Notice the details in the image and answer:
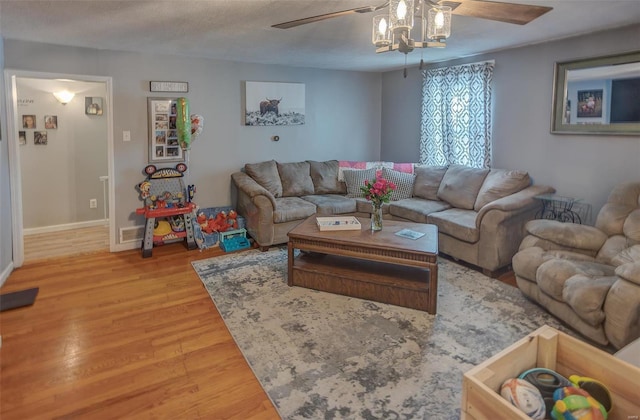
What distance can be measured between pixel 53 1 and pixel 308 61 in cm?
295

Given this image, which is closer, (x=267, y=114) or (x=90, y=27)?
(x=90, y=27)

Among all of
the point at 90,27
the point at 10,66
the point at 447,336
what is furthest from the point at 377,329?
the point at 10,66

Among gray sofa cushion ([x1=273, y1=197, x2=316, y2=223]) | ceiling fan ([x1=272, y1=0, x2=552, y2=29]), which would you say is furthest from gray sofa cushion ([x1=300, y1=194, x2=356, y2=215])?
ceiling fan ([x1=272, y1=0, x2=552, y2=29])

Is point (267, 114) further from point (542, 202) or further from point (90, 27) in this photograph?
point (542, 202)

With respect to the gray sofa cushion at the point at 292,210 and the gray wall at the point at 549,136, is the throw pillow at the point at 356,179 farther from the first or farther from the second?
the gray wall at the point at 549,136

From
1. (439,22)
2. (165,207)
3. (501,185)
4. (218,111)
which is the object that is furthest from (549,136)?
(165,207)

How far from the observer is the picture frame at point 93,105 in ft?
17.9

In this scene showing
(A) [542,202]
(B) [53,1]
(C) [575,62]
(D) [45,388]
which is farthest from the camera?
(A) [542,202]

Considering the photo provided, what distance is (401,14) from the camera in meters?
1.96

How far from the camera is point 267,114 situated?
5293 mm

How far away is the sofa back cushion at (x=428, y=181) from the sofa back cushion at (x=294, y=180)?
1.38m

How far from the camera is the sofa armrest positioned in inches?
174

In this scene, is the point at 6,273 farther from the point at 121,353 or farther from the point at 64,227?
the point at 121,353

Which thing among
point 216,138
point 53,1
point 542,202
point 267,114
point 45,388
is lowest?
point 45,388
